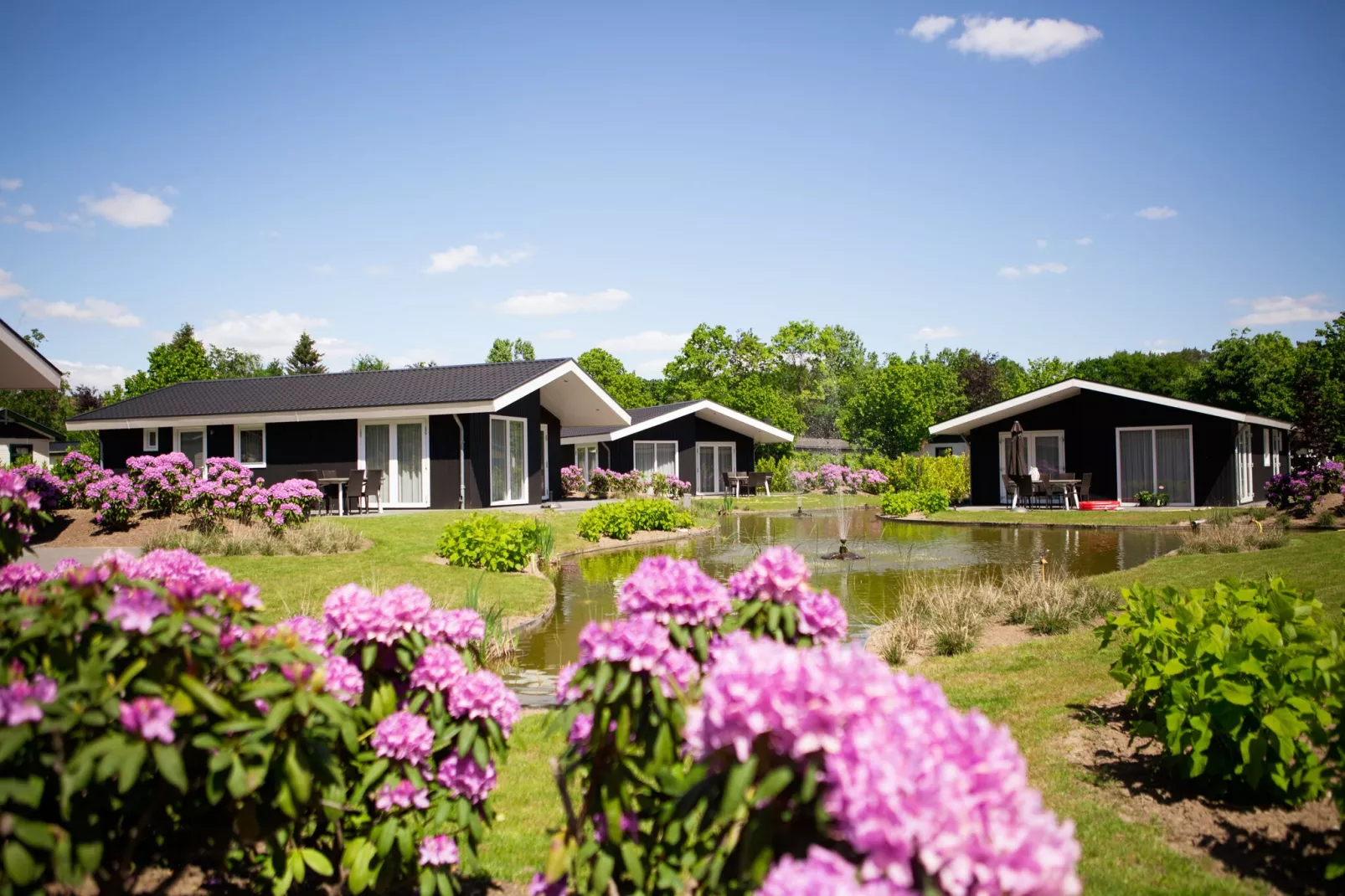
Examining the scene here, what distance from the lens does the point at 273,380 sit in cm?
2727

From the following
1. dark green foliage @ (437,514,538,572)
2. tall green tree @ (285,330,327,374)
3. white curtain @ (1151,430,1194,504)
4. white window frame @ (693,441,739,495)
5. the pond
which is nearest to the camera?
the pond

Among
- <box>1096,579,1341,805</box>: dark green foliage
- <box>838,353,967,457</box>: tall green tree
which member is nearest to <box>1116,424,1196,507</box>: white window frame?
<box>1096,579,1341,805</box>: dark green foliage

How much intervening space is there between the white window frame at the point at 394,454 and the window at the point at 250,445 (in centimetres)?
323

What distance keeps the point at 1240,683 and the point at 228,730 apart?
12.6ft

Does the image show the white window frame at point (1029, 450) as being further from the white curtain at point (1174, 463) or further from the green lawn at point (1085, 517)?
the green lawn at point (1085, 517)

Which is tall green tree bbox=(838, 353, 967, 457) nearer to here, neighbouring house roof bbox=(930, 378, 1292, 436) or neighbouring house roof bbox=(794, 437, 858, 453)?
neighbouring house roof bbox=(794, 437, 858, 453)

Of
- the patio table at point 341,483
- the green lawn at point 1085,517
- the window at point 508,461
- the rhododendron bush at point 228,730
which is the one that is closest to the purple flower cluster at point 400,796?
the rhododendron bush at point 228,730

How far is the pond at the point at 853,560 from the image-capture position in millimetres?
9125

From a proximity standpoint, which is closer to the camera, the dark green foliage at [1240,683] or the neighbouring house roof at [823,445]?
the dark green foliage at [1240,683]

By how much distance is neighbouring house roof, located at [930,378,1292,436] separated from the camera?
2533 cm

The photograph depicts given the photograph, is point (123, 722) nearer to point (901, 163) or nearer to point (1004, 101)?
point (1004, 101)

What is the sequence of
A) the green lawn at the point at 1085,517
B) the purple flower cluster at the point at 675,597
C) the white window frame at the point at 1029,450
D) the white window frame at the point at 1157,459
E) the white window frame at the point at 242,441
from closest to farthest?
the purple flower cluster at the point at 675,597, the green lawn at the point at 1085,517, the white window frame at the point at 242,441, the white window frame at the point at 1157,459, the white window frame at the point at 1029,450

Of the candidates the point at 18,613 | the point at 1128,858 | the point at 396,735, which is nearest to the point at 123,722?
the point at 18,613

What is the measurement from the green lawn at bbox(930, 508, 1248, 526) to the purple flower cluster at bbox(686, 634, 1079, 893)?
72.4 feet
